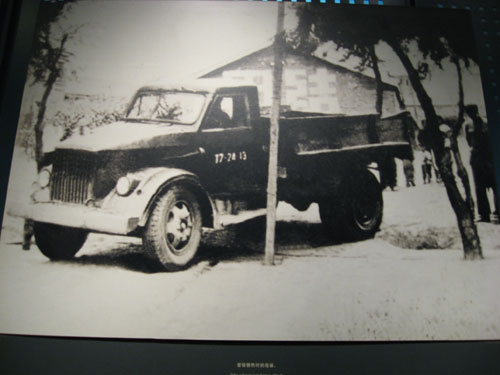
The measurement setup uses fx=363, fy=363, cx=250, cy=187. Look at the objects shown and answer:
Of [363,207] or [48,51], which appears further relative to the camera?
[48,51]

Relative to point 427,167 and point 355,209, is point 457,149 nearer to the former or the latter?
point 427,167

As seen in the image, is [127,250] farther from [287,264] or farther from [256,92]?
[256,92]

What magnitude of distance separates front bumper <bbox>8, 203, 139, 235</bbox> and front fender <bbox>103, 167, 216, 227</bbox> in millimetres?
44

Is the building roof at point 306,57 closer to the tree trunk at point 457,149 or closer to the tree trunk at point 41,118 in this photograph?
the tree trunk at point 457,149

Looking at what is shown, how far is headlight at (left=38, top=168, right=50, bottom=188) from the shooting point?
1.99 meters

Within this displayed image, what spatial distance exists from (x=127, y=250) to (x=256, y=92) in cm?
114

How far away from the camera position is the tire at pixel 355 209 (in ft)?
6.57

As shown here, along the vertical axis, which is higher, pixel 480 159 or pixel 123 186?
pixel 480 159

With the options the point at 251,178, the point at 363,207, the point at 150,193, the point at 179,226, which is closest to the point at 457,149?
the point at 363,207

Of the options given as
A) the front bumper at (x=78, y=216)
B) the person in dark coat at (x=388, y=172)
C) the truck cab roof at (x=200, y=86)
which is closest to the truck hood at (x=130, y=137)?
the truck cab roof at (x=200, y=86)

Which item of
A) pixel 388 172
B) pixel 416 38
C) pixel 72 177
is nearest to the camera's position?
pixel 72 177

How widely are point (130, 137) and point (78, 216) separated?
0.51 metres

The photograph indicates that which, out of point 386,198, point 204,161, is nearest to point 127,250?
point 204,161

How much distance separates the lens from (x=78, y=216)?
190cm
